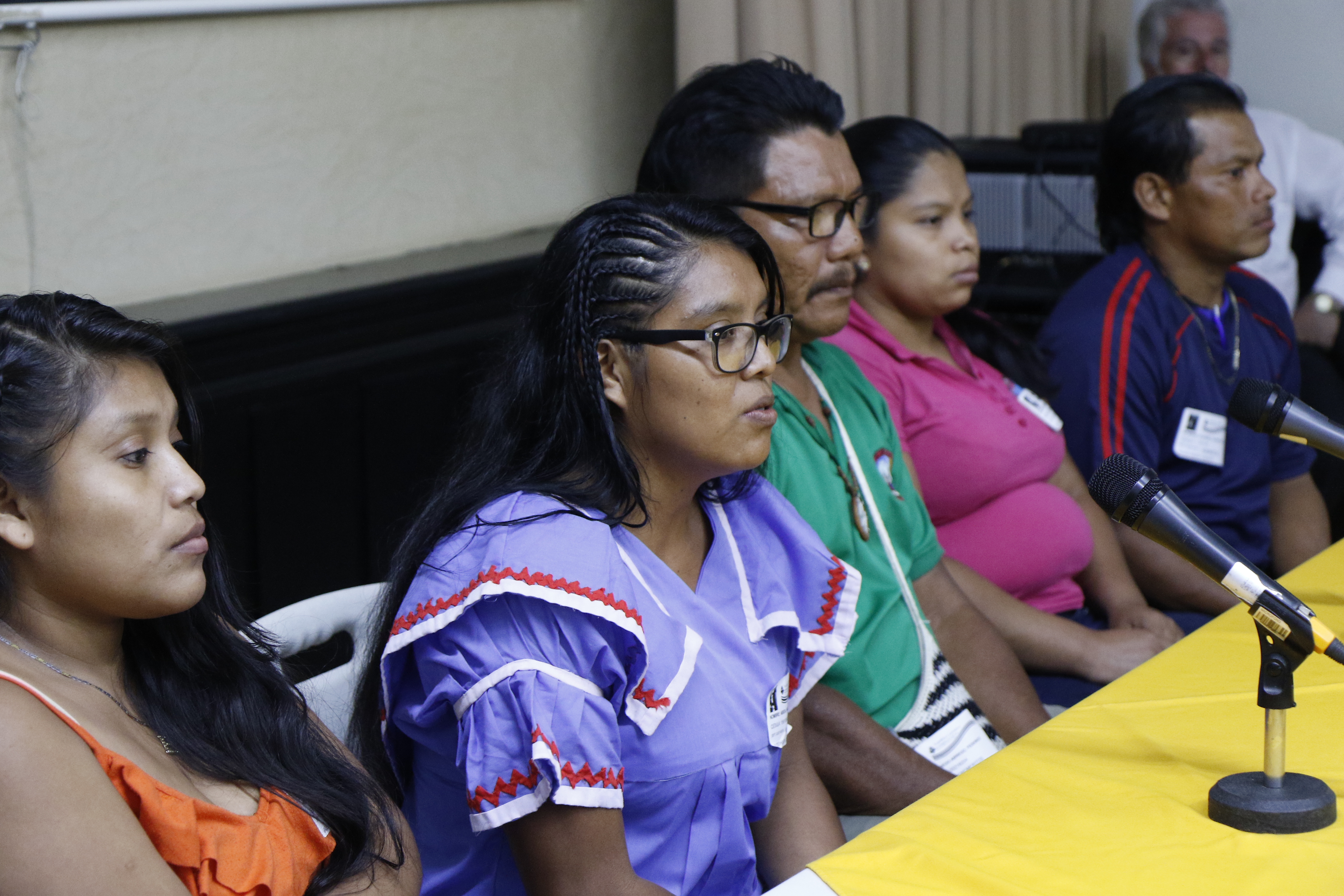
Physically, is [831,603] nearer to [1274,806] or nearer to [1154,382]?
[1274,806]

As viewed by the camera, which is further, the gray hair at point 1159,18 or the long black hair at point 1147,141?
the gray hair at point 1159,18

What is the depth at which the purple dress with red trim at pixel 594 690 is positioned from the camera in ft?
3.68

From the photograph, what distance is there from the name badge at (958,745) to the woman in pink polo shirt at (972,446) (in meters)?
0.30

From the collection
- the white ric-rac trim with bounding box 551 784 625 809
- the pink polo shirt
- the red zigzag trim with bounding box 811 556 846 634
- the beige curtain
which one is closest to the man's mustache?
the pink polo shirt

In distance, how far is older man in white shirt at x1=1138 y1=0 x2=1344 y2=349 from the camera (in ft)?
10.5

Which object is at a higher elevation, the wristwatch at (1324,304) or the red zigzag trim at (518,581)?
the red zigzag trim at (518,581)

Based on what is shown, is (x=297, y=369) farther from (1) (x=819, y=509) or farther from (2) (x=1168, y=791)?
(2) (x=1168, y=791)

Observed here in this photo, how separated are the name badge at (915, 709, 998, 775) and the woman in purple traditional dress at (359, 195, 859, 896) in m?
0.26

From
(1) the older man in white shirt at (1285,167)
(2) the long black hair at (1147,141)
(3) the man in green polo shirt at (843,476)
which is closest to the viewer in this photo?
(3) the man in green polo shirt at (843,476)

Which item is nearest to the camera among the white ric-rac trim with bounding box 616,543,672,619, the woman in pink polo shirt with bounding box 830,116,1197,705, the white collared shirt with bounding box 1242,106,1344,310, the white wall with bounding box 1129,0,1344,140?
the white ric-rac trim with bounding box 616,543,672,619

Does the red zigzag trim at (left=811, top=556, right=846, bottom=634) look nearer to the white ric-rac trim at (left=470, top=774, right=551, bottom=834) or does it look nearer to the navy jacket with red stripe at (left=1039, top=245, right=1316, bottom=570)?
the white ric-rac trim at (left=470, top=774, right=551, bottom=834)

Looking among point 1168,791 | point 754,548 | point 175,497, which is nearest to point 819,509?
point 754,548

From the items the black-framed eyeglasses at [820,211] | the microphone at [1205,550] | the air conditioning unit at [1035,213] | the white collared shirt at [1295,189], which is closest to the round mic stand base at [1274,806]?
the microphone at [1205,550]

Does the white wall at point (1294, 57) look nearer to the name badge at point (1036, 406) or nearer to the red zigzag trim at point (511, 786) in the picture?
the name badge at point (1036, 406)
